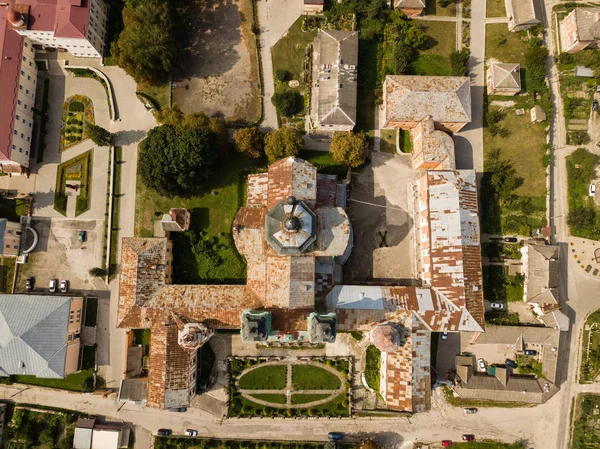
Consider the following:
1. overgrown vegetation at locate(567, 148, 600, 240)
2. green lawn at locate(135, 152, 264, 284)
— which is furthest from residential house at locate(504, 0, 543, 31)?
green lawn at locate(135, 152, 264, 284)

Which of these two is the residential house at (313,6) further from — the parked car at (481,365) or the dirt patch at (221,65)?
the parked car at (481,365)

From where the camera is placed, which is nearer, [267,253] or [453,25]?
[267,253]

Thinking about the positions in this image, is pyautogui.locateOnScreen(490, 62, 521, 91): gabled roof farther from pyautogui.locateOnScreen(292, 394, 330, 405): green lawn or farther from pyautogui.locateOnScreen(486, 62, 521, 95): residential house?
pyautogui.locateOnScreen(292, 394, 330, 405): green lawn

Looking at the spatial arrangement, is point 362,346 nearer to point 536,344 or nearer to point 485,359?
point 485,359

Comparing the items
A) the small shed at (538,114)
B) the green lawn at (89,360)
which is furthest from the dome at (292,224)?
the small shed at (538,114)

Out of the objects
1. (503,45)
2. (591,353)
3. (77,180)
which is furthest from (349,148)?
(591,353)

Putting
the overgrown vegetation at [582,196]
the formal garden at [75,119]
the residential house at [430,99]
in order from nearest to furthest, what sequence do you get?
the residential house at [430,99] → the overgrown vegetation at [582,196] → the formal garden at [75,119]

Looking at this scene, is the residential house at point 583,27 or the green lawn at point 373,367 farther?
the residential house at point 583,27

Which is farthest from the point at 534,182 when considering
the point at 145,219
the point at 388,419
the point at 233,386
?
the point at 145,219
